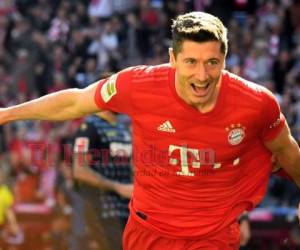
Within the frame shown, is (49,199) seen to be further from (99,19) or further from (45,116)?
(45,116)

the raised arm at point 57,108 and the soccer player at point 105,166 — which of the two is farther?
the soccer player at point 105,166

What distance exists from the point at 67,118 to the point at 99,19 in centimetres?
1244

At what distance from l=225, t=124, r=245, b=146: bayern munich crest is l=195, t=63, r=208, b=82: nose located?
1.42 ft

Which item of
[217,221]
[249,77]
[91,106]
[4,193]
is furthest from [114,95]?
[249,77]

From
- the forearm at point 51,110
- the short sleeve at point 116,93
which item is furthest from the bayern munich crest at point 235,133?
the forearm at point 51,110

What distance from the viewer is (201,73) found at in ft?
15.5

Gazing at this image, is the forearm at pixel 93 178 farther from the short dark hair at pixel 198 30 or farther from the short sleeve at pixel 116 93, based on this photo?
the short dark hair at pixel 198 30

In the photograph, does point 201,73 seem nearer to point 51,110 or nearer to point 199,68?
point 199,68

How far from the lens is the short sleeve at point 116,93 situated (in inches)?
202

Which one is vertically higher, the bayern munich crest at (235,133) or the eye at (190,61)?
the eye at (190,61)

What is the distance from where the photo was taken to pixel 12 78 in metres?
16.7

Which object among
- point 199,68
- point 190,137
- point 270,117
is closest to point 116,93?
point 190,137

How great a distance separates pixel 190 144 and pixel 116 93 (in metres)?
0.52

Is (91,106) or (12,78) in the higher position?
(91,106)
